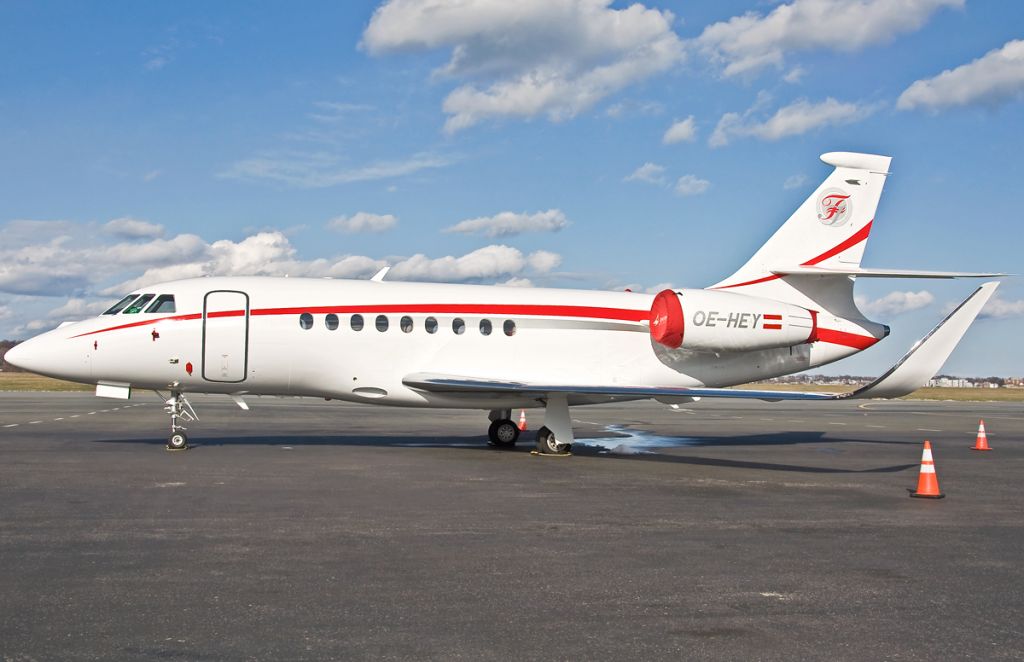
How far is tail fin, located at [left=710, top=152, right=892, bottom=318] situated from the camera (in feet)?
67.0

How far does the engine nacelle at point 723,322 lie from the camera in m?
19.1

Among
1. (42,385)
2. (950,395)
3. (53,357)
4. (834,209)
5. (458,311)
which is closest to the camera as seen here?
(53,357)

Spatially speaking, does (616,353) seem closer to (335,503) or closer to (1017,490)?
(1017,490)

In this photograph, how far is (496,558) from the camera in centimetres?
814

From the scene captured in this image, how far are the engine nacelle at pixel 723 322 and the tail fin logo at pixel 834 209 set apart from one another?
2246mm

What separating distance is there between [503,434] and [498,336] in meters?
2.38

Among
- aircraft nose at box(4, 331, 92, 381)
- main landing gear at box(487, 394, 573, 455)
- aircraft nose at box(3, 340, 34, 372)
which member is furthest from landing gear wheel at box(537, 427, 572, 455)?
aircraft nose at box(3, 340, 34, 372)

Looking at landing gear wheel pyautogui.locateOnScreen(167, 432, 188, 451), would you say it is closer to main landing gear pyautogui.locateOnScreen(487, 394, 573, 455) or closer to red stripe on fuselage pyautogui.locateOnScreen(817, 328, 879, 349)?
main landing gear pyautogui.locateOnScreen(487, 394, 573, 455)

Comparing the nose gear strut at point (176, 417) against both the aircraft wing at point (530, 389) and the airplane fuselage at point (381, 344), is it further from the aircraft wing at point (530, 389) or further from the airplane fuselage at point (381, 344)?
the aircraft wing at point (530, 389)

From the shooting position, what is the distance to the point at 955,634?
19.5 feet

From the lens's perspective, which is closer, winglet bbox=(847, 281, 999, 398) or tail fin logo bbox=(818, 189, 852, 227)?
winglet bbox=(847, 281, 999, 398)

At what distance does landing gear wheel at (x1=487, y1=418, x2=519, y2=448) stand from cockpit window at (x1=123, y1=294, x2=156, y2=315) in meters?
7.38

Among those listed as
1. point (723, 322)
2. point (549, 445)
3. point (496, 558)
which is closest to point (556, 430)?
point (549, 445)

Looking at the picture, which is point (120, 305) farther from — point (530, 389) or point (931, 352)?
point (931, 352)
